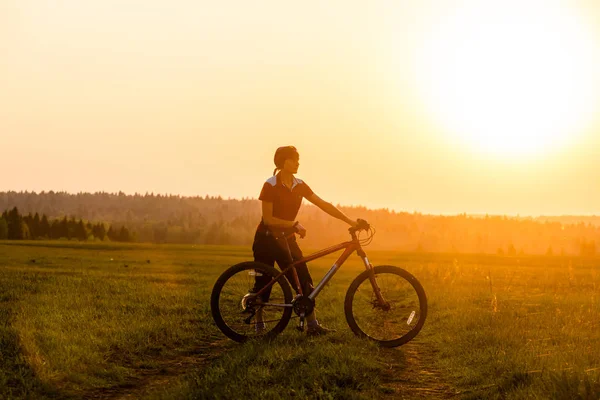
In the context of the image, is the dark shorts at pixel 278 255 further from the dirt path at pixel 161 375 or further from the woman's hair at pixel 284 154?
the dirt path at pixel 161 375

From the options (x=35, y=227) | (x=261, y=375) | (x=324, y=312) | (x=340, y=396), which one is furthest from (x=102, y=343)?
(x=35, y=227)

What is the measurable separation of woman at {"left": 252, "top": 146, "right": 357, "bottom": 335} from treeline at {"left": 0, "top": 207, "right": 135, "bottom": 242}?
14796cm

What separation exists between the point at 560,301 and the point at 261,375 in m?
11.3

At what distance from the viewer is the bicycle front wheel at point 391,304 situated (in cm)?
1023

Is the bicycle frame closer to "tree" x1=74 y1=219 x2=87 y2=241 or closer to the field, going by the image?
the field

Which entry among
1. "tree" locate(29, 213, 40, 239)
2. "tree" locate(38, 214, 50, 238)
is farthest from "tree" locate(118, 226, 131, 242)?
"tree" locate(29, 213, 40, 239)

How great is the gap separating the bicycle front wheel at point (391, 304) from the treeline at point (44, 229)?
487 feet

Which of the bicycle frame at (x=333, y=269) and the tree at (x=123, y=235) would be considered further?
the tree at (x=123, y=235)

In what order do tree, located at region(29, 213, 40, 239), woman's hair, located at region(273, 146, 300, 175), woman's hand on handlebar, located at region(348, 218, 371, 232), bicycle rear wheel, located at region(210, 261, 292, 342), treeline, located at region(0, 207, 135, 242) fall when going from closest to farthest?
bicycle rear wheel, located at region(210, 261, 292, 342), woman's hand on handlebar, located at region(348, 218, 371, 232), woman's hair, located at region(273, 146, 300, 175), treeline, located at region(0, 207, 135, 242), tree, located at region(29, 213, 40, 239)

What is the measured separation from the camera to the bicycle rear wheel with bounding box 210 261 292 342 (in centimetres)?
1013

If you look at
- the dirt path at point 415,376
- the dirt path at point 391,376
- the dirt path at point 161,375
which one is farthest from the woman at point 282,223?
the dirt path at point 415,376

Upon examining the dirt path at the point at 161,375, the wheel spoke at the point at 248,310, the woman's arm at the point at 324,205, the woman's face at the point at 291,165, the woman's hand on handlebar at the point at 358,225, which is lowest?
the dirt path at the point at 161,375

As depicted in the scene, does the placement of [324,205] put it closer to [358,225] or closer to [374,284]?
[358,225]

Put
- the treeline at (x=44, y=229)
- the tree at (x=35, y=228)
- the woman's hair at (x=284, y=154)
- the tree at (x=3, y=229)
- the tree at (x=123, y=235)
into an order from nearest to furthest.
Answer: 1. the woman's hair at (x=284, y=154)
2. the tree at (x=3, y=229)
3. the treeline at (x=44, y=229)
4. the tree at (x=35, y=228)
5. the tree at (x=123, y=235)
